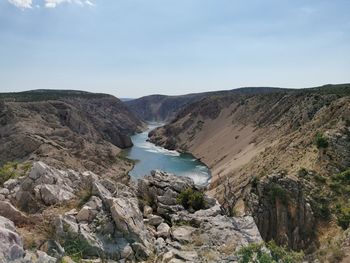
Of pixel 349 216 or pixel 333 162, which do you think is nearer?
pixel 349 216

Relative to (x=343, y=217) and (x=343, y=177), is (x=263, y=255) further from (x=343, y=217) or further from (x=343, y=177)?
(x=343, y=177)

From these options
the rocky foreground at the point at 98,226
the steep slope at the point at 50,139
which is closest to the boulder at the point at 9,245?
the rocky foreground at the point at 98,226

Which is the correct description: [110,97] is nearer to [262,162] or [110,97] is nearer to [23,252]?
[262,162]

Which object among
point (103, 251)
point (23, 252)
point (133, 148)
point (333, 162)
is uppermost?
point (23, 252)

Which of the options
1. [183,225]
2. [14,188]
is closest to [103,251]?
[183,225]

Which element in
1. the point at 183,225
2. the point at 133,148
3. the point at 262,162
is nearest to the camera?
the point at 183,225

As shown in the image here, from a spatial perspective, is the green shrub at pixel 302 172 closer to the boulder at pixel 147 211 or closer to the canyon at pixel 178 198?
the canyon at pixel 178 198
